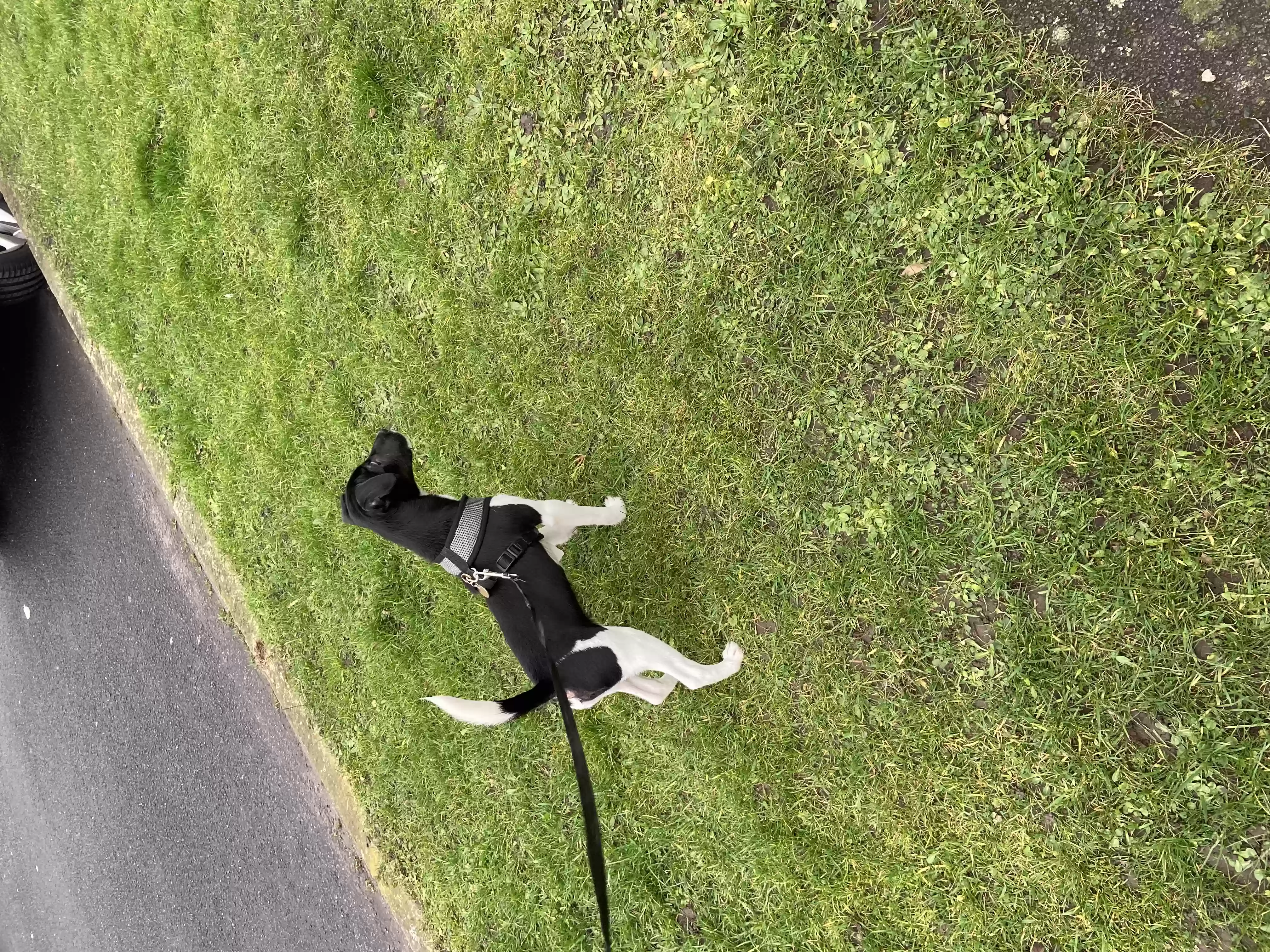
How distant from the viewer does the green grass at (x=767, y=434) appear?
2461 mm

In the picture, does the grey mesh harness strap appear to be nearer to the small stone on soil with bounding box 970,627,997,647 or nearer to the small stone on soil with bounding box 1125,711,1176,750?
the small stone on soil with bounding box 970,627,997,647

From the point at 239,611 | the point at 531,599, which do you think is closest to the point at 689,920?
the point at 531,599

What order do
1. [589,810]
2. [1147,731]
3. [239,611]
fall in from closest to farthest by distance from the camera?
1. [589,810]
2. [1147,731]
3. [239,611]

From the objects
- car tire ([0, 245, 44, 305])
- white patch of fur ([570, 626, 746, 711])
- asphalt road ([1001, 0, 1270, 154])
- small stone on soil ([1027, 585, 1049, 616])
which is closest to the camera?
asphalt road ([1001, 0, 1270, 154])

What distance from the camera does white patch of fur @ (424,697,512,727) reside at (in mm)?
2449

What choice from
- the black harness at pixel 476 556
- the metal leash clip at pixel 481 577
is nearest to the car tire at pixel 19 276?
the black harness at pixel 476 556

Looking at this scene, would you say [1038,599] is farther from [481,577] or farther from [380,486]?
[380,486]

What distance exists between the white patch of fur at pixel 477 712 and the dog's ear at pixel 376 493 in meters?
0.74

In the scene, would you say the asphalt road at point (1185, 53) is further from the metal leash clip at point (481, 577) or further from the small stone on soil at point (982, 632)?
the metal leash clip at point (481, 577)

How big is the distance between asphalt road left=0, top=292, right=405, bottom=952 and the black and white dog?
2.21 meters

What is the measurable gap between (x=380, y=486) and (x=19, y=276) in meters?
4.91

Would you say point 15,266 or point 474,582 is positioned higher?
point 474,582

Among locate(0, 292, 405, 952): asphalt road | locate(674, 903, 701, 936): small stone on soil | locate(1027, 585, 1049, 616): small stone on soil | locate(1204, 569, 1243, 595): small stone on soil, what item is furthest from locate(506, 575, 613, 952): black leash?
locate(0, 292, 405, 952): asphalt road

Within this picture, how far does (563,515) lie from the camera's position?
3.07m
